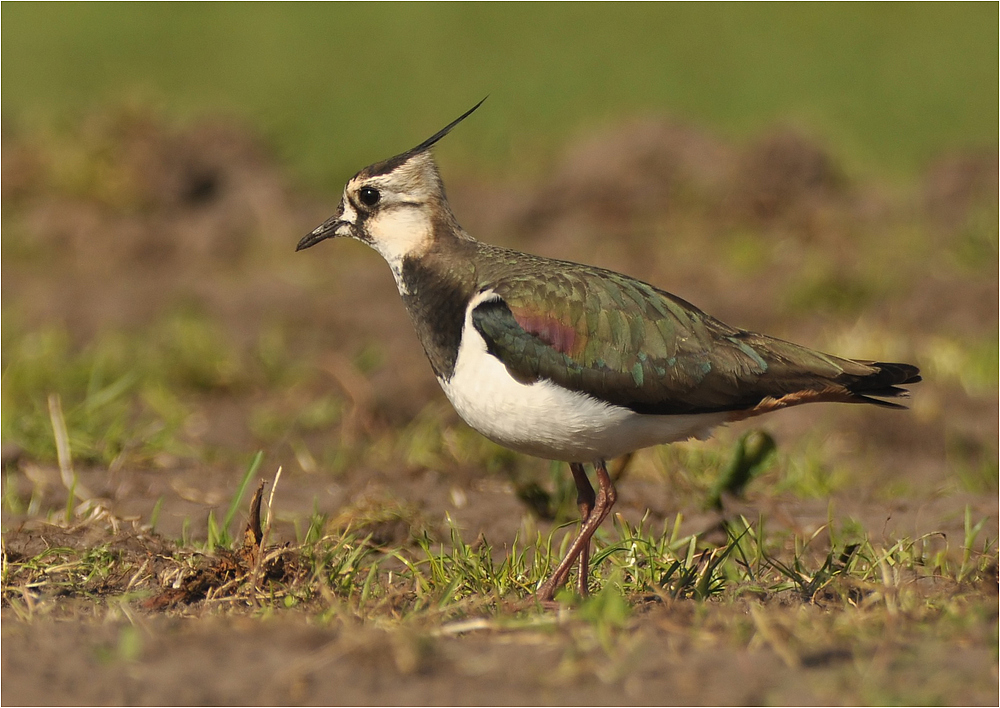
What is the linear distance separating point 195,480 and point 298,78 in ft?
40.8

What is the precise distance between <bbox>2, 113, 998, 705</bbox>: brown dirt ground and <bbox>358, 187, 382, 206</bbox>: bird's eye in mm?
1296

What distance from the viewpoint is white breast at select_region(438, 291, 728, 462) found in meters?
4.17

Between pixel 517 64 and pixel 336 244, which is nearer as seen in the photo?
pixel 336 244

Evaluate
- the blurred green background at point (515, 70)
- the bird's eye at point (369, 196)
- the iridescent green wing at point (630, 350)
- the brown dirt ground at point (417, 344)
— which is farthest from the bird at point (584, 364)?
the blurred green background at point (515, 70)

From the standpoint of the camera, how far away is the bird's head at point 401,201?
15.4ft

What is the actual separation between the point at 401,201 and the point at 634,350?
43.6 inches

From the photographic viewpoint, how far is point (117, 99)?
11062 millimetres

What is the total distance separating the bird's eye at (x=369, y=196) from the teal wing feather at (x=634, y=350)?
2.18 feet

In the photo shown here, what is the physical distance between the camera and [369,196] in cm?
478

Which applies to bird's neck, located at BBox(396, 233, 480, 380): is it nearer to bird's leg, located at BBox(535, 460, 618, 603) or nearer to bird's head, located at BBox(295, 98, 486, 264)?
bird's head, located at BBox(295, 98, 486, 264)

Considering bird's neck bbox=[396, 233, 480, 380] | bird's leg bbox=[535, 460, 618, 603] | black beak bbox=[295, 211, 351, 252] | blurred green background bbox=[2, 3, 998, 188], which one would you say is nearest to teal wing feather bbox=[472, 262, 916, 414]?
bird's neck bbox=[396, 233, 480, 380]

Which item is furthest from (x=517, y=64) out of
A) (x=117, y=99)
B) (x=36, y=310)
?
(x=36, y=310)

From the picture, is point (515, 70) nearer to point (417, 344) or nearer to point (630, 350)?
point (417, 344)

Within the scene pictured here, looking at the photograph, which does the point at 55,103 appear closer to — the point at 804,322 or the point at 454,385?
the point at 804,322
